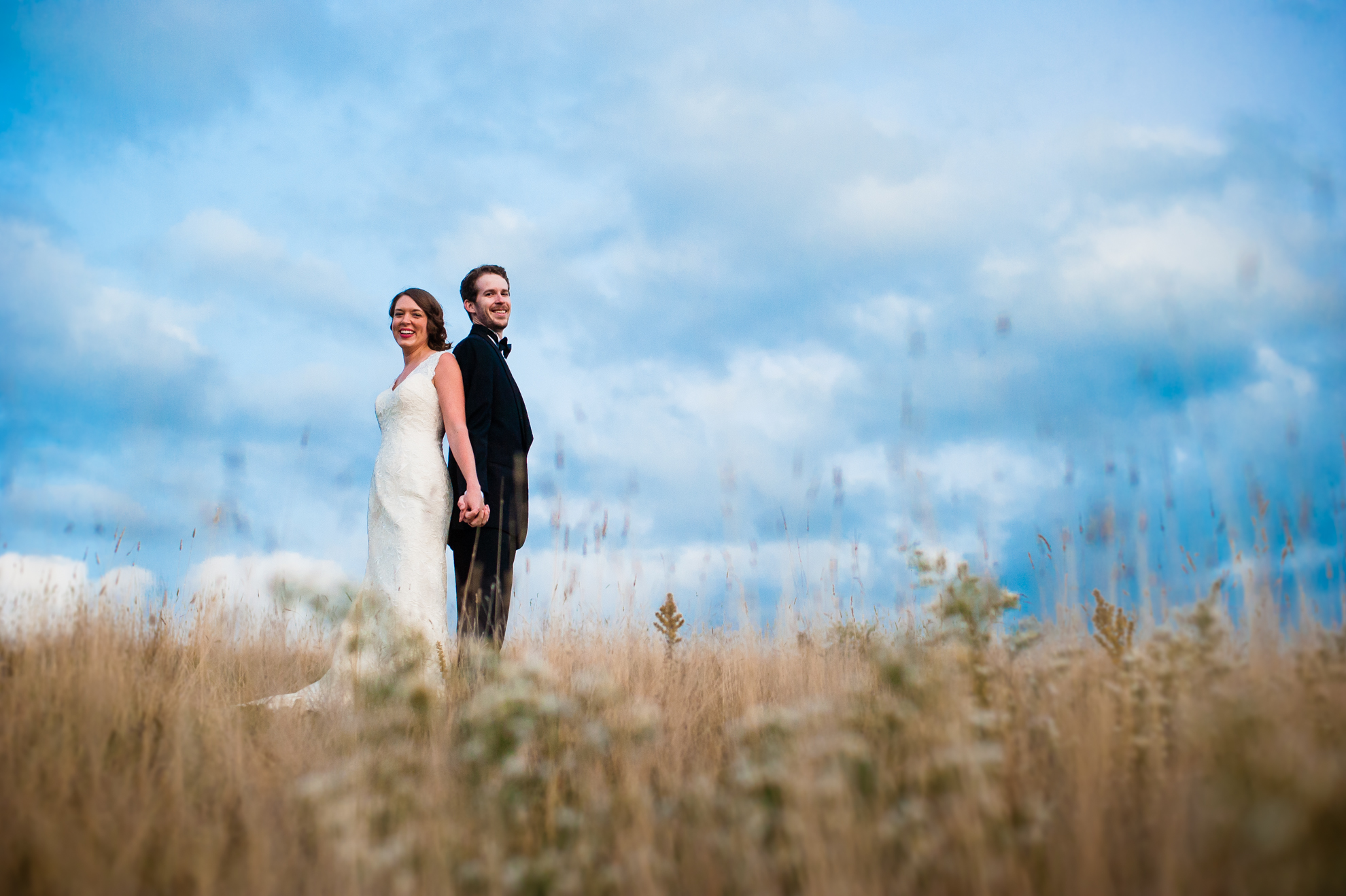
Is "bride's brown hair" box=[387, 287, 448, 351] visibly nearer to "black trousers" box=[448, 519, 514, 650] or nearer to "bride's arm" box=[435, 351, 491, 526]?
"bride's arm" box=[435, 351, 491, 526]

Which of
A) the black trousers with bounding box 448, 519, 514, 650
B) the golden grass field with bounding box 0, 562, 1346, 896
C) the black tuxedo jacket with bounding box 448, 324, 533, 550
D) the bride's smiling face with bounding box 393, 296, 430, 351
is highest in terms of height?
the bride's smiling face with bounding box 393, 296, 430, 351

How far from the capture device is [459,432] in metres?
4.58

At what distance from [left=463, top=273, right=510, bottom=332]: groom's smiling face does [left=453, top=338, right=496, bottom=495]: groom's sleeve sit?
26 centimetres

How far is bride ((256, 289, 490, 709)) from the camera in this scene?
446cm

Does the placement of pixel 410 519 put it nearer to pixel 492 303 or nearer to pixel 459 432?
pixel 459 432

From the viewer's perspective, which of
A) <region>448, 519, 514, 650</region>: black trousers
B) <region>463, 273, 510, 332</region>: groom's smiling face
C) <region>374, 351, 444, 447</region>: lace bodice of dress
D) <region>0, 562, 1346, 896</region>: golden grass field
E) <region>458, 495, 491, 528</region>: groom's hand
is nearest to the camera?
<region>0, 562, 1346, 896</region>: golden grass field

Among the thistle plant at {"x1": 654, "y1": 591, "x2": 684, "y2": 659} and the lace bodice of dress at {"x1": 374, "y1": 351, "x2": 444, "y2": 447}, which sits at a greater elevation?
the lace bodice of dress at {"x1": 374, "y1": 351, "x2": 444, "y2": 447}

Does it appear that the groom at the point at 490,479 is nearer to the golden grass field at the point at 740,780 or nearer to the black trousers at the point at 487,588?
the black trousers at the point at 487,588

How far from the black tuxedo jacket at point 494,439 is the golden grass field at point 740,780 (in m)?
1.11

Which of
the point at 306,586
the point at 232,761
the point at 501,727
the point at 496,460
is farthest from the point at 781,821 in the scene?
the point at 306,586

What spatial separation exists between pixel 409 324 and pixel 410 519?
131 cm

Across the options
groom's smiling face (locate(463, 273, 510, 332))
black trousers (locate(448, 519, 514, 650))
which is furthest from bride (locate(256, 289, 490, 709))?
groom's smiling face (locate(463, 273, 510, 332))

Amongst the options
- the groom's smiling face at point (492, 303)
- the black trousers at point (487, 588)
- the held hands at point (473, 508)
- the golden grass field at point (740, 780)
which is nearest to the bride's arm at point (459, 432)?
the held hands at point (473, 508)

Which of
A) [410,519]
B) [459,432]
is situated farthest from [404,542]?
[459,432]
